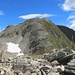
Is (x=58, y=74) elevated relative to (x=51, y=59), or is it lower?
lower

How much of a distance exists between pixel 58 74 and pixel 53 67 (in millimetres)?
3015

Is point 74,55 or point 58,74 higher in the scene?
point 74,55

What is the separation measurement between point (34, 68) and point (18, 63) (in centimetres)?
503

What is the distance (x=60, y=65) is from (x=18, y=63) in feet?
27.1

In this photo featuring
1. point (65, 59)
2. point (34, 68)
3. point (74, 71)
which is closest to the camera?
point (74, 71)

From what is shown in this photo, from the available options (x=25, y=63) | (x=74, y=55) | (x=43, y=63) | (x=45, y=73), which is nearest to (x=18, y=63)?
(x=25, y=63)

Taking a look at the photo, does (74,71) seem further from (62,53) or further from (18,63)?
(18,63)

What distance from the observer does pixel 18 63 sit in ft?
165

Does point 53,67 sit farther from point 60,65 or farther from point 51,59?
point 51,59

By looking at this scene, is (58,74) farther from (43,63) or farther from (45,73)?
(43,63)

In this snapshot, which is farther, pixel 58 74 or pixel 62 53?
pixel 62 53

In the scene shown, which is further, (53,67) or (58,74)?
(53,67)

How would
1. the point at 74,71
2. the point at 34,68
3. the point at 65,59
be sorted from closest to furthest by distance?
1. the point at 74,71
2. the point at 34,68
3. the point at 65,59

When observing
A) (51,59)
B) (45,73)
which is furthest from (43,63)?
(45,73)
